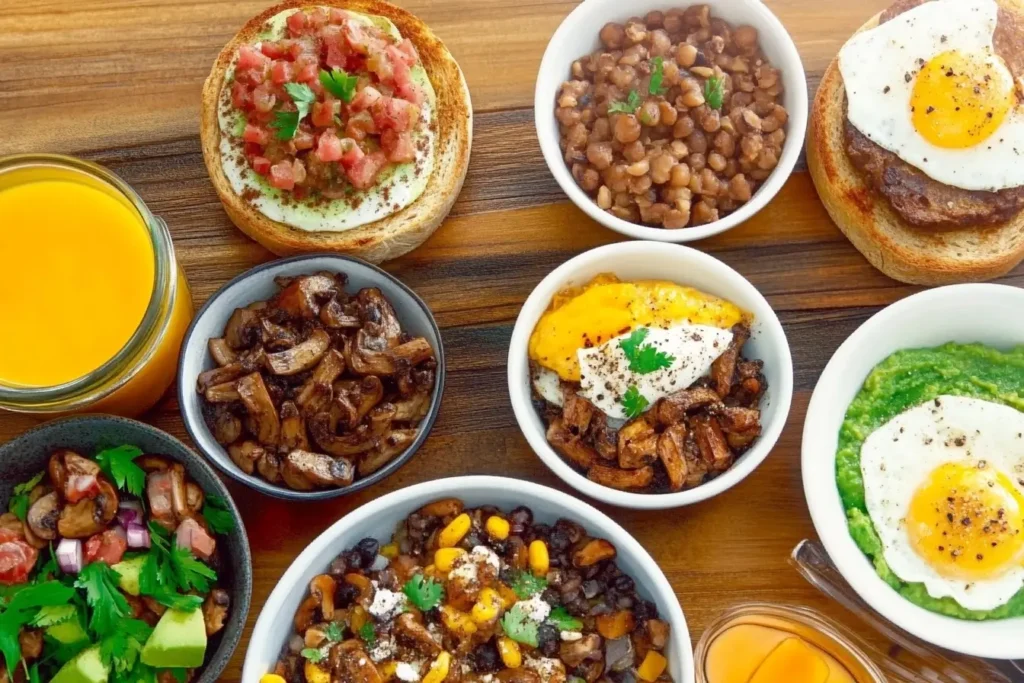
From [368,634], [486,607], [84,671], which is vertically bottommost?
[84,671]

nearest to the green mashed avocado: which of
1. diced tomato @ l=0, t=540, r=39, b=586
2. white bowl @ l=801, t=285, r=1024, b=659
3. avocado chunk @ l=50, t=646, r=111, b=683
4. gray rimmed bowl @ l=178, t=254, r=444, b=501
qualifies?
white bowl @ l=801, t=285, r=1024, b=659

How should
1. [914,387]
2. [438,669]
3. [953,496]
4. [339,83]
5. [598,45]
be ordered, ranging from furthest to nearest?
[598,45], [914,387], [339,83], [953,496], [438,669]

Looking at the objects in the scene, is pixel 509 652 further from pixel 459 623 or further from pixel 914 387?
pixel 914 387

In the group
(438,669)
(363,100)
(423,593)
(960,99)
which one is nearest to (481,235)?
(363,100)

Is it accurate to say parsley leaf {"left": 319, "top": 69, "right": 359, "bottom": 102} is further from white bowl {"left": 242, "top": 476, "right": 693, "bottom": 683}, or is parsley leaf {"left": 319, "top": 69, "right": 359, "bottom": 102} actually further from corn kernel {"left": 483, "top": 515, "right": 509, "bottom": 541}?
corn kernel {"left": 483, "top": 515, "right": 509, "bottom": 541}

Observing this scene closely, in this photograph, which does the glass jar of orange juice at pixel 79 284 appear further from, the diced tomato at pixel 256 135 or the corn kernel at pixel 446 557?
the corn kernel at pixel 446 557

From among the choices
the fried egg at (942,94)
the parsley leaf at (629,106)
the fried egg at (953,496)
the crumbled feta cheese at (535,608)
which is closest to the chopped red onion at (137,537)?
the crumbled feta cheese at (535,608)
